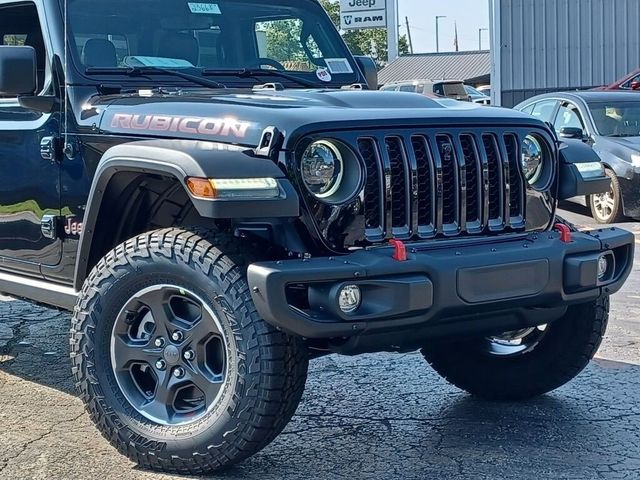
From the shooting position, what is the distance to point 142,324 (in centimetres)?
396

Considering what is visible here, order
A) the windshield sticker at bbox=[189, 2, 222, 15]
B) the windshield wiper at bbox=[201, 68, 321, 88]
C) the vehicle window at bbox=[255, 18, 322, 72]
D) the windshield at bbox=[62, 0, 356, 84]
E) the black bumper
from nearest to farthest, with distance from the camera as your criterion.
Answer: the black bumper → the windshield at bbox=[62, 0, 356, 84] → the windshield wiper at bbox=[201, 68, 321, 88] → the windshield sticker at bbox=[189, 2, 222, 15] → the vehicle window at bbox=[255, 18, 322, 72]

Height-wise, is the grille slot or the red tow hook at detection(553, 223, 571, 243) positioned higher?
the grille slot

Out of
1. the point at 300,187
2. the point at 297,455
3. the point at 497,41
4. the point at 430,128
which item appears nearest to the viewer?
the point at 300,187

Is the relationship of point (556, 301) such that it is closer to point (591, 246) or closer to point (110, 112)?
point (591, 246)

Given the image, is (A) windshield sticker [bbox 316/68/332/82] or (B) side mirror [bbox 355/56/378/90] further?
(B) side mirror [bbox 355/56/378/90]

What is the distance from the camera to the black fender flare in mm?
3492

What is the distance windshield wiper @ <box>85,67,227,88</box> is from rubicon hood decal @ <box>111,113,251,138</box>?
47cm

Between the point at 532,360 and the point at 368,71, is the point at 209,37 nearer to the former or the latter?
the point at 368,71

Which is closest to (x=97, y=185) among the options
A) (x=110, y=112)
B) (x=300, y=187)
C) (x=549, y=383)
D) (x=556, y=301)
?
(x=110, y=112)

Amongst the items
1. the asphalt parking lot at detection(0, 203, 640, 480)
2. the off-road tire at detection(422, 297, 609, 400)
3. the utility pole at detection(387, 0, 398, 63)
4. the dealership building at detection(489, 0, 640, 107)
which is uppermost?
the utility pole at detection(387, 0, 398, 63)

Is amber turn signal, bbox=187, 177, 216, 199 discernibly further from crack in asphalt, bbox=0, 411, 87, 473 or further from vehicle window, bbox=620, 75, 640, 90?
vehicle window, bbox=620, 75, 640, 90

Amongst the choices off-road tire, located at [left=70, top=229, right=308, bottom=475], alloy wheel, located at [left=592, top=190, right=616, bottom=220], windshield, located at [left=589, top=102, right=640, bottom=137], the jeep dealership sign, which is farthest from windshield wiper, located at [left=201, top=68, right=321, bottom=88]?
the jeep dealership sign

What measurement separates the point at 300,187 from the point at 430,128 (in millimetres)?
571

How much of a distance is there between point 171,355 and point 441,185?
3.78 ft
